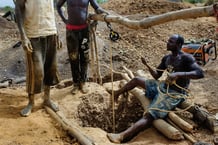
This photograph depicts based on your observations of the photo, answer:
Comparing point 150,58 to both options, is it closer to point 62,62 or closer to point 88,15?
point 62,62

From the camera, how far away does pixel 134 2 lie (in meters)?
14.0

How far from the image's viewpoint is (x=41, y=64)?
204 inches

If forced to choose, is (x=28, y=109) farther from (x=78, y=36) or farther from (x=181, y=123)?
(x=181, y=123)

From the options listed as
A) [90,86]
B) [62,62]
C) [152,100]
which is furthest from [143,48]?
[152,100]

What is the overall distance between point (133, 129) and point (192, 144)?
76 cm

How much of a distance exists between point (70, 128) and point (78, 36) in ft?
5.28

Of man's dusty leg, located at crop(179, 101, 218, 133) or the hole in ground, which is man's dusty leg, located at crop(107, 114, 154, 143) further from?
the hole in ground

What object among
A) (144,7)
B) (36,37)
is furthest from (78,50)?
(144,7)

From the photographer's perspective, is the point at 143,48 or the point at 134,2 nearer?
the point at 143,48

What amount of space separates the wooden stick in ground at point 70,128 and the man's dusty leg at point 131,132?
411 mm

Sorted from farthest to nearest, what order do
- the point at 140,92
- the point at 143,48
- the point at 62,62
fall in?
the point at 143,48 → the point at 62,62 → the point at 140,92

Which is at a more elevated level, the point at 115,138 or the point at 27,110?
the point at 27,110

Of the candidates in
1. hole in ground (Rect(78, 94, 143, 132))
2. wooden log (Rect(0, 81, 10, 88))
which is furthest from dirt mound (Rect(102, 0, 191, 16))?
hole in ground (Rect(78, 94, 143, 132))

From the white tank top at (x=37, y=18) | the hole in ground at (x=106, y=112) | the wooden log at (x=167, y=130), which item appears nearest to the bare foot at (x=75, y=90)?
the hole in ground at (x=106, y=112)
